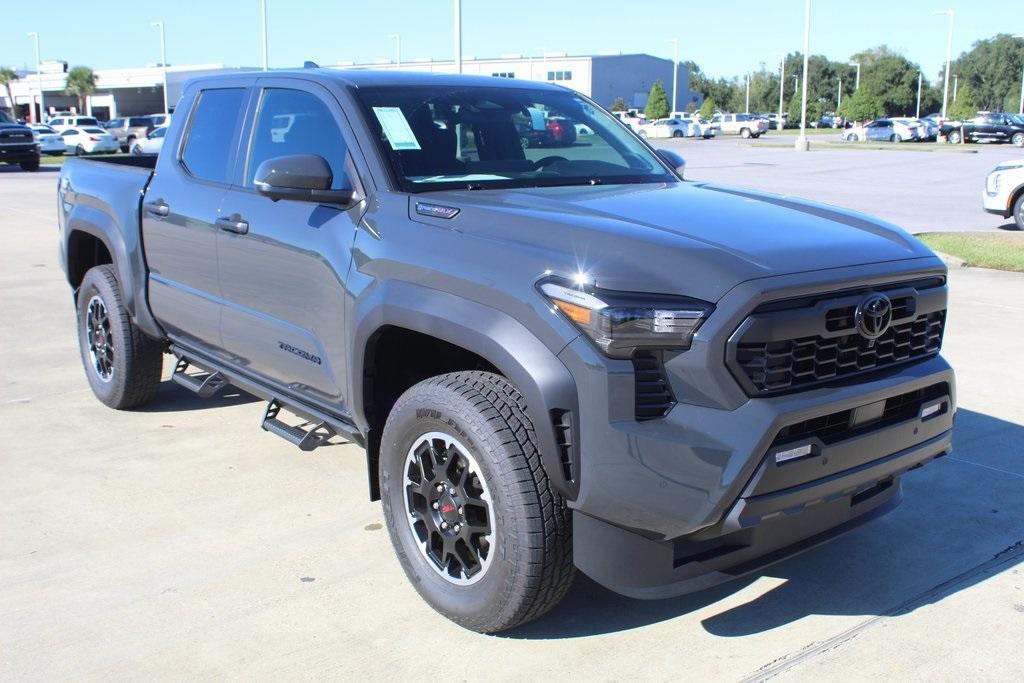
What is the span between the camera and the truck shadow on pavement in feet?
12.0

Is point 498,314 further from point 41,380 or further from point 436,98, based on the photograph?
point 41,380

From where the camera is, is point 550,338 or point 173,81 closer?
point 550,338

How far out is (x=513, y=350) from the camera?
3.15 m

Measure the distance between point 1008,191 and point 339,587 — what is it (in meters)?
13.9

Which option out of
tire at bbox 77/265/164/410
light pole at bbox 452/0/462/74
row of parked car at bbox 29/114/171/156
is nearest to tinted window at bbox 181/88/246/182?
tire at bbox 77/265/164/410

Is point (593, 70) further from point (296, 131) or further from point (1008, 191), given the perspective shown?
point (296, 131)

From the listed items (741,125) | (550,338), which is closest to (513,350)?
(550,338)

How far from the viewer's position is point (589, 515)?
3113mm

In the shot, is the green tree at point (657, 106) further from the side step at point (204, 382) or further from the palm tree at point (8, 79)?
the side step at point (204, 382)

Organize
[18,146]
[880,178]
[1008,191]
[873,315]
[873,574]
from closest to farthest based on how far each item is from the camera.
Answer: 1. [873,315]
2. [873,574]
3. [1008,191]
4. [880,178]
5. [18,146]

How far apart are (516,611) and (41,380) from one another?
4717 mm

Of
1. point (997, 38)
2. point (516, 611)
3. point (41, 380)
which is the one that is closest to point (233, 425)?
point (41, 380)

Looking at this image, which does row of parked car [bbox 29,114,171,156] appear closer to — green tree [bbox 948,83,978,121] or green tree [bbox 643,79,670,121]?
green tree [bbox 643,79,670,121]

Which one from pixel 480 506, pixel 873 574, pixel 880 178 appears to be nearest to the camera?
pixel 480 506
